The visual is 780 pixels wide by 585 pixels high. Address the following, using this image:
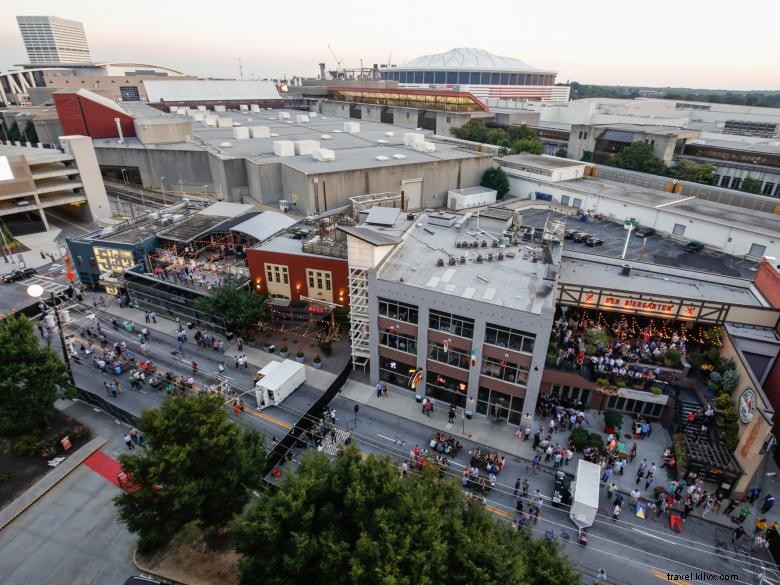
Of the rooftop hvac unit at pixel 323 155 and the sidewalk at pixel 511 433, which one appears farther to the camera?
the rooftop hvac unit at pixel 323 155

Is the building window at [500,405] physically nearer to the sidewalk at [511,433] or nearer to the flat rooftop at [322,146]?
the sidewalk at [511,433]

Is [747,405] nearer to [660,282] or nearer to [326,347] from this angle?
[660,282]

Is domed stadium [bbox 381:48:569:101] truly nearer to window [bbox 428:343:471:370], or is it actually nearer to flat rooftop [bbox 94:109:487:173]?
flat rooftop [bbox 94:109:487:173]

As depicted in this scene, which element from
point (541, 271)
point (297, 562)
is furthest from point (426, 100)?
point (297, 562)

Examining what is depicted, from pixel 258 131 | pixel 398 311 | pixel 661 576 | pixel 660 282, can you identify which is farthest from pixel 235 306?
pixel 258 131


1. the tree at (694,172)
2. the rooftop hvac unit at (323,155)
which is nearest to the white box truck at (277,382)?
the rooftop hvac unit at (323,155)

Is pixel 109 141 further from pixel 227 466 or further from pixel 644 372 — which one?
pixel 644 372

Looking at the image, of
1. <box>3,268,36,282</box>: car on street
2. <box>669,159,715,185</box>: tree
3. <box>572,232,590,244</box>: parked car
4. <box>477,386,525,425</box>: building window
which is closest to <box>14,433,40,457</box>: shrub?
<box>477,386,525,425</box>: building window
